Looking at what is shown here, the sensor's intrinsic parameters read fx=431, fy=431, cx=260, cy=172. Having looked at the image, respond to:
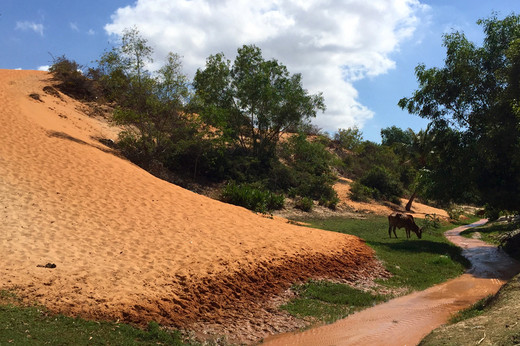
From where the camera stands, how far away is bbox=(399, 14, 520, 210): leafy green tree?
56.2 feet

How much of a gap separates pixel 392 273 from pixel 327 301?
13.6 feet

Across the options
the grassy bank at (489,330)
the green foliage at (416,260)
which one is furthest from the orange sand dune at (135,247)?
the grassy bank at (489,330)

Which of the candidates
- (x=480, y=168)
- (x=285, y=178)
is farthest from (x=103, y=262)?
(x=285, y=178)

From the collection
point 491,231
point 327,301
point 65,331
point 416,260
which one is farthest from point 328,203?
point 65,331

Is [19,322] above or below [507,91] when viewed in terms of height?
below

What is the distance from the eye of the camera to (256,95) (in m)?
33.2

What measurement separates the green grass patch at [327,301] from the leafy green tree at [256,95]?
22376 millimetres

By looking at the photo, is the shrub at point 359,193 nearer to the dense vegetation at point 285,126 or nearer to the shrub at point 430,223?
the dense vegetation at point 285,126

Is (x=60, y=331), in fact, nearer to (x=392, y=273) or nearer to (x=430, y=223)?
(x=392, y=273)

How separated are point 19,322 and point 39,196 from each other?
725cm

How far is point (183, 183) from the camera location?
29.4 m

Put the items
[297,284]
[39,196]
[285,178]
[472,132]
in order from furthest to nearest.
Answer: [285,178] → [472,132] → [39,196] → [297,284]

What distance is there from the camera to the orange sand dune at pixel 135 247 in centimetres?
857

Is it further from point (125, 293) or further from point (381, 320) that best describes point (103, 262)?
point (381, 320)
